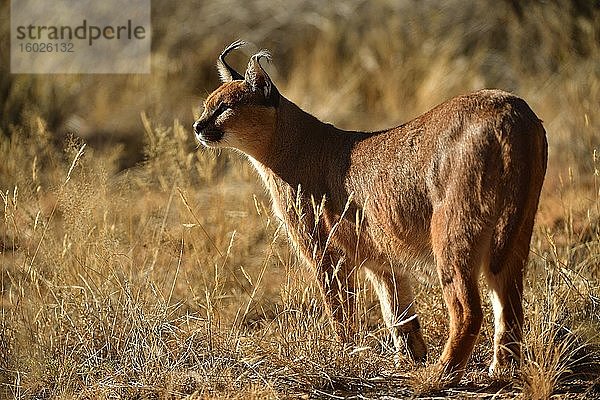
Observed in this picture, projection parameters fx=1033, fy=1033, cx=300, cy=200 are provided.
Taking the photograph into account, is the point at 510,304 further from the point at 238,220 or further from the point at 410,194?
the point at 238,220

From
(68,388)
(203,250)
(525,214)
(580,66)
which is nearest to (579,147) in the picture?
(580,66)

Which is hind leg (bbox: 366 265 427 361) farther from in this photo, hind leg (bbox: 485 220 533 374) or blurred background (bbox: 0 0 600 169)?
blurred background (bbox: 0 0 600 169)

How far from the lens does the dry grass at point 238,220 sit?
485 cm

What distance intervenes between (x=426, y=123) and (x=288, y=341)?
1.24 m

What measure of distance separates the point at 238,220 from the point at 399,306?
91.5 inches

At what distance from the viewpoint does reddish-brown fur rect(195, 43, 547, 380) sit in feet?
15.1

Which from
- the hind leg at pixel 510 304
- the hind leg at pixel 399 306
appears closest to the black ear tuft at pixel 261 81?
the hind leg at pixel 399 306

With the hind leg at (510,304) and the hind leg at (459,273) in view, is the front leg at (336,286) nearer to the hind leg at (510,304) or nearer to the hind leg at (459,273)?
the hind leg at (459,273)

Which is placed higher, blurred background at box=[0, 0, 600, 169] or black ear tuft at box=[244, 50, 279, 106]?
blurred background at box=[0, 0, 600, 169]
